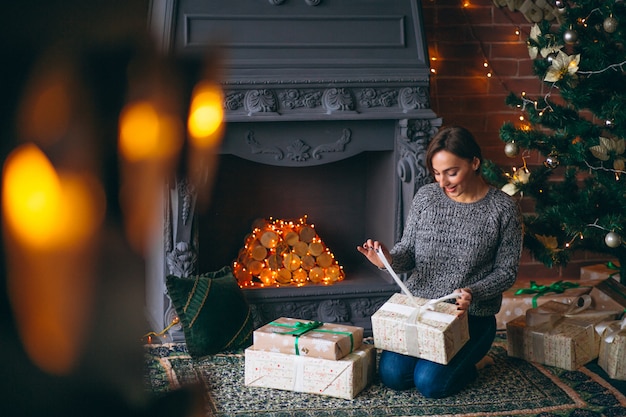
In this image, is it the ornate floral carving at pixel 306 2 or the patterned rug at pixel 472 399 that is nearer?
the patterned rug at pixel 472 399

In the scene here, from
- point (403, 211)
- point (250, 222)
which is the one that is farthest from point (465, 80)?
point (250, 222)

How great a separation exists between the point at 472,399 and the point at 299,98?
1.36m

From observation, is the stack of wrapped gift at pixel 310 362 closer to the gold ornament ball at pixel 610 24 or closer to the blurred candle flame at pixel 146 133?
the gold ornament ball at pixel 610 24

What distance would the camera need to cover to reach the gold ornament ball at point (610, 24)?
289cm

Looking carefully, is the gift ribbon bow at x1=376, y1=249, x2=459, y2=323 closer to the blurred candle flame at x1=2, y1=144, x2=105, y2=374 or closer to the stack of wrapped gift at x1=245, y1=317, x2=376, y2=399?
the stack of wrapped gift at x1=245, y1=317, x2=376, y2=399

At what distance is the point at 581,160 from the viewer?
10.0 ft

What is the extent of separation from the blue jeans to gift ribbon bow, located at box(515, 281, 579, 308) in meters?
0.66

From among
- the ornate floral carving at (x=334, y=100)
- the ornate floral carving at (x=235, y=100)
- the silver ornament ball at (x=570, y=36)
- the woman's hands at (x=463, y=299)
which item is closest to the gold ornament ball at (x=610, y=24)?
the silver ornament ball at (x=570, y=36)

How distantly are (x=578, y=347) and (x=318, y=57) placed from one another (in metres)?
1.54

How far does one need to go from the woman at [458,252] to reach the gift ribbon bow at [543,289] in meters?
0.66

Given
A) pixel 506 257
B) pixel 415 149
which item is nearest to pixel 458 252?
pixel 506 257

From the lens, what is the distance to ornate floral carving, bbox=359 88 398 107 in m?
3.24

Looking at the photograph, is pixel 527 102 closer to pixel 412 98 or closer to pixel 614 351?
pixel 412 98

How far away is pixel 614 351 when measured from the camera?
2873 millimetres
